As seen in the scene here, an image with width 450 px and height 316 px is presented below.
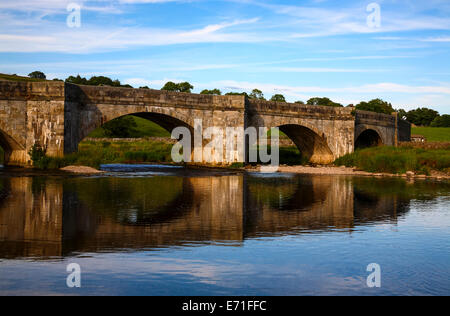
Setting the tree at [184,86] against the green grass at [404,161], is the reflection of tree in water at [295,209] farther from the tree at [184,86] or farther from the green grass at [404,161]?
the tree at [184,86]

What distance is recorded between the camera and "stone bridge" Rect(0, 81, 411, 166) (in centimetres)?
3209

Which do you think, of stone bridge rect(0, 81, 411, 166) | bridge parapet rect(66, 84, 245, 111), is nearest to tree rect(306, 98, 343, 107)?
stone bridge rect(0, 81, 411, 166)

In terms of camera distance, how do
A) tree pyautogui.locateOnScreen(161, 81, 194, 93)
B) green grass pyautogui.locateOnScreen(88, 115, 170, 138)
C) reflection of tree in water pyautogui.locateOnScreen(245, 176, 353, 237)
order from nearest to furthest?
reflection of tree in water pyautogui.locateOnScreen(245, 176, 353, 237) < green grass pyautogui.locateOnScreen(88, 115, 170, 138) < tree pyautogui.locateOnScreen(161, 81, 194, 93)

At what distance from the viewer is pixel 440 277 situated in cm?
934

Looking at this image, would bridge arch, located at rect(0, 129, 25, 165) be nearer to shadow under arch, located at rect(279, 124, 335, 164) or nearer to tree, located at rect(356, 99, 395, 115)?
shadow under arch, located at rect(279, 124, 335, 164)

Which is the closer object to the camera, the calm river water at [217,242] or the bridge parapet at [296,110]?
the calm river water at [217,242]

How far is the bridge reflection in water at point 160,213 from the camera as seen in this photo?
1186 centimetres

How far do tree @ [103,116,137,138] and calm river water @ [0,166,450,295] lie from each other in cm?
5629

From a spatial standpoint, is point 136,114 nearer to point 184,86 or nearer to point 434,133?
point 184,86

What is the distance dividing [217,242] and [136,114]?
90.6ft

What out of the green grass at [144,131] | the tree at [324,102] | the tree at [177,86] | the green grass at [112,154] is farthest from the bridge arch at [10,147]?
the tree at [324,102]

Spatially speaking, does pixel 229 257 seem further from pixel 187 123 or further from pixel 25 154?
pixel 187 123

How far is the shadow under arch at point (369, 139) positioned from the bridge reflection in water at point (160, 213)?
33.3 m
